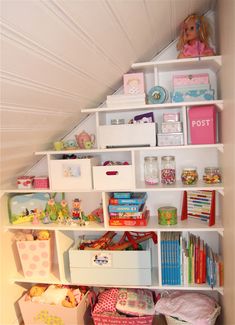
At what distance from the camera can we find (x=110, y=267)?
5.93 ft

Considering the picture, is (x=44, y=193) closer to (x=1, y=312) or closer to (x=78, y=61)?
(x=1, y=312)

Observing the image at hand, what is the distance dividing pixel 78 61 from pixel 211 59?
0.83m

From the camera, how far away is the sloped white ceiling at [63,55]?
819 mm

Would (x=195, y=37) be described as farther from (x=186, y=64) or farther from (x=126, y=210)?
(x=126, y=210)

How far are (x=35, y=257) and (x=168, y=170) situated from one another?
1.05 metres

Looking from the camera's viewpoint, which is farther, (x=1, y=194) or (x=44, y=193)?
(x=44, y=193)

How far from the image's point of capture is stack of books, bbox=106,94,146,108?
170cm

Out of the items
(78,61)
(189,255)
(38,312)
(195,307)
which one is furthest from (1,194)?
(195,307)

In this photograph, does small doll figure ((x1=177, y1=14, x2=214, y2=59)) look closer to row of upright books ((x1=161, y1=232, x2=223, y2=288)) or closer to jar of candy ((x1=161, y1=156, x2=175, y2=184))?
jar of candy ((x1=161, y1=156, x2=175, y2=184))

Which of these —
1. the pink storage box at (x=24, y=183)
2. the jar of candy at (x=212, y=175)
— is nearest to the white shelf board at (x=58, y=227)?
the pink storage box at (x=24, y=183)

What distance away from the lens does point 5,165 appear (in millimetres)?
1685

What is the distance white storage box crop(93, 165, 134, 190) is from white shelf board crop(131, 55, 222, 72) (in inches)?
23.8

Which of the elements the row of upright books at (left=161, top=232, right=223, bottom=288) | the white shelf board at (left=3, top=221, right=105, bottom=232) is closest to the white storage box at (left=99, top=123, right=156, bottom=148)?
the white shelf board at (left=3, top=221, right=105, bottom=232)

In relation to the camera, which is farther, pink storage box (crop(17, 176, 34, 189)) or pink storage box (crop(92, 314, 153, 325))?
pink storage box (crop(17, 176, 34, 189))
